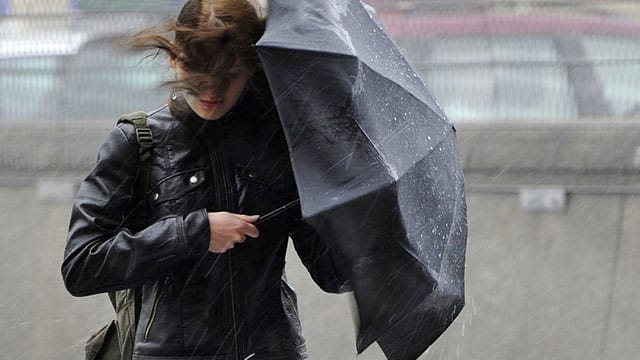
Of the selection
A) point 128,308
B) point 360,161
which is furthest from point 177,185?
point 360,161

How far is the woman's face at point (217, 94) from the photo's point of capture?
3.20 m

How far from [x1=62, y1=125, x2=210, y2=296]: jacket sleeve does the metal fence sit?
12.0 feet

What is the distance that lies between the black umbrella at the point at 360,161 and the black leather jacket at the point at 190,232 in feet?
0.71

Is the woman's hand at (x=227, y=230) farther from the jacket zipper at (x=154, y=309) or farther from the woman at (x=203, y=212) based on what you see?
the jacket zipper at (x=154, y=309)

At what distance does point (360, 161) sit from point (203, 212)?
443 mm

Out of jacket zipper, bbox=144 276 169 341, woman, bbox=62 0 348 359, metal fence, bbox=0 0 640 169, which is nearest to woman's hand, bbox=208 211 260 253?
woman, bbox=62 0 348 359

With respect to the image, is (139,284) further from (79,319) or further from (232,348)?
(79,319)

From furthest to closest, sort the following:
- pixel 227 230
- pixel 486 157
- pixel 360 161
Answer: pixel 486 157, pixel 227 230, pixel 360 161

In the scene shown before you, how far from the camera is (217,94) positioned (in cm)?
322

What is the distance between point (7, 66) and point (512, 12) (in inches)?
119

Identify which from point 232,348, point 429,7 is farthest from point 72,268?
point 429,7

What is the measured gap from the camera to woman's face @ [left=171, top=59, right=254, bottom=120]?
3.20 meters

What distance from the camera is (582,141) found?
6820 mm

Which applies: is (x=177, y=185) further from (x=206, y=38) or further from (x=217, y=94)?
(x=206, y=38)
